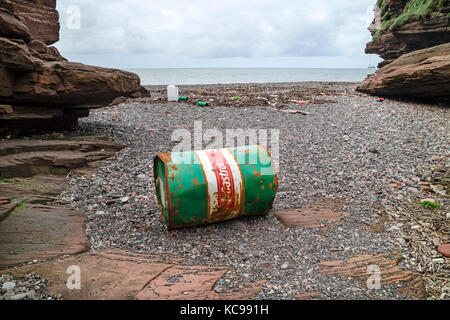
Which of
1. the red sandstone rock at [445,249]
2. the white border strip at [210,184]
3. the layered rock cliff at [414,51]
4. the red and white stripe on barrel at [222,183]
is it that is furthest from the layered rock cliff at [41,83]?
the layered rock cliff at [414,51]

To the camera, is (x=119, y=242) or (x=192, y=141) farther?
(x=192, y=141)

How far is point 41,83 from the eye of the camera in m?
6.27

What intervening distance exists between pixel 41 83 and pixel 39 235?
3.77m

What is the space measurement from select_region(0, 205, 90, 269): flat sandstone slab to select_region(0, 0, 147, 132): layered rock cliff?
3010mm

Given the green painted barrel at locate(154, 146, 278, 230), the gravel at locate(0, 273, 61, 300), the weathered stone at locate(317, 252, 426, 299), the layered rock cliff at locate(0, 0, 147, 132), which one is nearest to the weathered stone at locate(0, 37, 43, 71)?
the layered rock cliff at locate(0, 0, 147, 132)

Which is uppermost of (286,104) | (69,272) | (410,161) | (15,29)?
(15,29)

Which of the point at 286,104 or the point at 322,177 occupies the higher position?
the point at 286,104

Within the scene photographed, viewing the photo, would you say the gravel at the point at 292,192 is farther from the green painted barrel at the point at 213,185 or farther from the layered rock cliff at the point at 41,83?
the layered rock cliff at the point at 41,83

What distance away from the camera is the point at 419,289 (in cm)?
311

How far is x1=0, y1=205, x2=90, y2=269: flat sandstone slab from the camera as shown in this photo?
3398 mm

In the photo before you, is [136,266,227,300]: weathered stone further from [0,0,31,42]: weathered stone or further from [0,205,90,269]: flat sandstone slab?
[0,0,31,42]: weathered stone

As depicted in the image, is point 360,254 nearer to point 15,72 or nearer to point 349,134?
point 349,134
